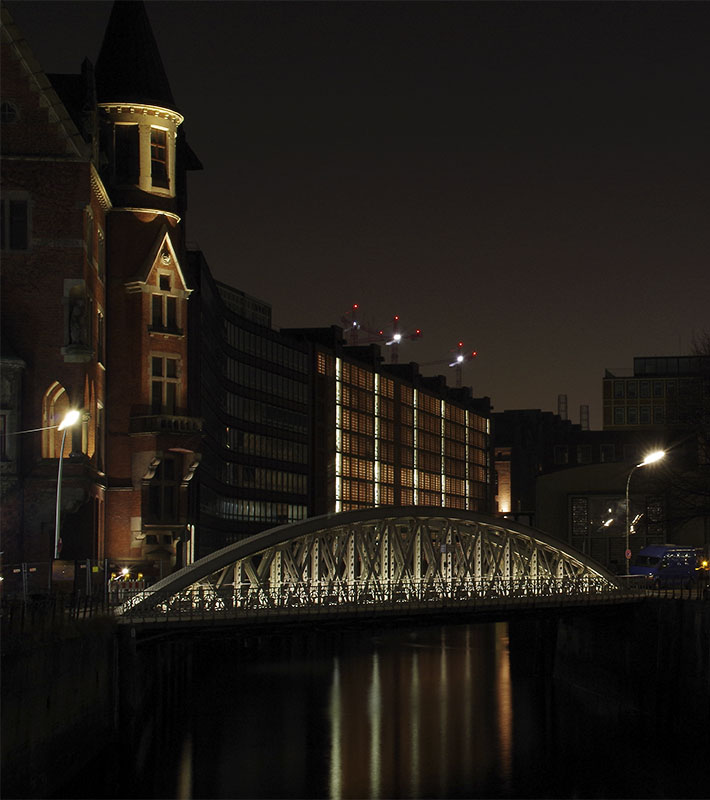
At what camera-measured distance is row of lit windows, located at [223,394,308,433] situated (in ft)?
482

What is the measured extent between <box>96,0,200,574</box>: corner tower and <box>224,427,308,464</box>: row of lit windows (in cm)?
6654

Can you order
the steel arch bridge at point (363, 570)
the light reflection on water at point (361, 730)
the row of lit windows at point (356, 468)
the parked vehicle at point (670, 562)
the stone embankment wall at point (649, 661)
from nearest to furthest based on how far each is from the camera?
the light reflection on water at point (361, 730) < the steel arch bridge at point (363, 570) < the stone embankment wall at point (649, 661) < the parked vehicle at point (670, 562) < the row of lit windows at point (356, 468)

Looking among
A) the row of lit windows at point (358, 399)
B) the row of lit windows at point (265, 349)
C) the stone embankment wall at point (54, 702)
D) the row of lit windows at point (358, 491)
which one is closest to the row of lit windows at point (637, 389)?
the row of lit windows at point (358, 399)

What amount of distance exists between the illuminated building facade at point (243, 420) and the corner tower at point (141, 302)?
39.3m

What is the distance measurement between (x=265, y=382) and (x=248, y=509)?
13470 mm

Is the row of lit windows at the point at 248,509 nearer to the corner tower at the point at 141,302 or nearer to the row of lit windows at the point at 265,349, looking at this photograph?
the row of lit windows at the point at 265,349

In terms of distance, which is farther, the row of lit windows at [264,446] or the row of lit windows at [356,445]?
the row of lit windows at [356,445]

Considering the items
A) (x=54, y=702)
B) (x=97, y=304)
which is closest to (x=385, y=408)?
(x=97, y=304)

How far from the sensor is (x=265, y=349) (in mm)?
156625

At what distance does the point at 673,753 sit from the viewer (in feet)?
210

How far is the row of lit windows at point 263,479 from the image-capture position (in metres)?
146

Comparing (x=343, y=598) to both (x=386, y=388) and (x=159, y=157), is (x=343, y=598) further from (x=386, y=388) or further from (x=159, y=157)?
(x=386, y=388)

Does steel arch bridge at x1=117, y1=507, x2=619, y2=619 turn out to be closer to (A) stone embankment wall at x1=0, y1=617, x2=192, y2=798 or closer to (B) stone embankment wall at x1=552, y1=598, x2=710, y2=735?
(B) stone embankment wall at x1=552, y1=598, x2=710, y2=735

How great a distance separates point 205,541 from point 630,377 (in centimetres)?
8391
